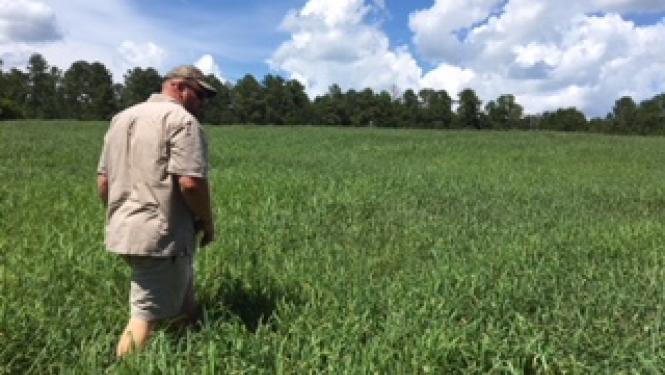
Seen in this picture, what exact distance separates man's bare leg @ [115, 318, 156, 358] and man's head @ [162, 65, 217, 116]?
145cm

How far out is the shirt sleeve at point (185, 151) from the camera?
4.23 meters

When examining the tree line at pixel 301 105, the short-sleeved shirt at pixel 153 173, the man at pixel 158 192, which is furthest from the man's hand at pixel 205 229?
the tree line at pixel 301 105

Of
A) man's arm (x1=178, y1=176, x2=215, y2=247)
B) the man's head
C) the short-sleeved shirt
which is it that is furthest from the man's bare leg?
the man's head

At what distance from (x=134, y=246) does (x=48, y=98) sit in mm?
99288

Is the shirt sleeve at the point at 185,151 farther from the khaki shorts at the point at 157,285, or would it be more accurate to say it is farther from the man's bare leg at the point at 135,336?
the man's bare leg at the point at 135,336

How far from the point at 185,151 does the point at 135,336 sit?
131 cm

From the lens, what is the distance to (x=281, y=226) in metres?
9.16

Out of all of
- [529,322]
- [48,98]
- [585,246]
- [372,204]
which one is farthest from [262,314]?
[48,98]

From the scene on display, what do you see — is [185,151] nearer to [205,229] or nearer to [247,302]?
[205,229]

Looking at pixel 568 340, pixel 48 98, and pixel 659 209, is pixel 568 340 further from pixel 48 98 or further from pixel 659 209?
pixel 48 98

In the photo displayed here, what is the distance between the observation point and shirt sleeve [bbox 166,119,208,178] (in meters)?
4.23

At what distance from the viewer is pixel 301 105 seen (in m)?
101

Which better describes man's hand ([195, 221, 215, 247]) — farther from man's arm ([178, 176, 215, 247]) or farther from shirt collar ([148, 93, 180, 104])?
shirt collar ([148, 93, 180, 104])

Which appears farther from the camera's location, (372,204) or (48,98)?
(48,98)
